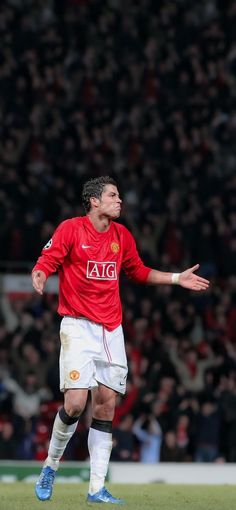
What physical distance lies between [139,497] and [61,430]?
3.97ft

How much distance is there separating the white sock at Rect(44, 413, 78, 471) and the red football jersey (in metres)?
0.83

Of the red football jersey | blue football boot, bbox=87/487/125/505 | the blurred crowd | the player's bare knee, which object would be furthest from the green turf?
the blurred crowd

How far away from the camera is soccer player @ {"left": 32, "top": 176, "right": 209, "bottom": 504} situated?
33.8 ft

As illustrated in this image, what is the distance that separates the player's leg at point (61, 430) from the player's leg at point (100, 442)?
17 centimetres

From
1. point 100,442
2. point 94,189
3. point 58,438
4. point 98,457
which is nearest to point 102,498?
point 98,457

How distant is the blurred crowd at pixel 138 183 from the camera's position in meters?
18.0

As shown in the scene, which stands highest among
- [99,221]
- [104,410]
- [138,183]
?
[138,183]

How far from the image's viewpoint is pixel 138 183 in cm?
2425

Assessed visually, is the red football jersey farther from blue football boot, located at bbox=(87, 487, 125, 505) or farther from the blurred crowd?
the blurred crowd

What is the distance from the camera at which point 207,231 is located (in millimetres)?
22688

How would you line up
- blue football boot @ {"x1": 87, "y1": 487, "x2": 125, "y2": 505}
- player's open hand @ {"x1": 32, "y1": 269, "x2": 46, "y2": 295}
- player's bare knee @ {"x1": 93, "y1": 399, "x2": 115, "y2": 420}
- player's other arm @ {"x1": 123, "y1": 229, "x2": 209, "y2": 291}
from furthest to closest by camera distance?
player's other arm @ {"x1": 123, "y1": 229, "x2": 209, "y2": 291} → player's bare knee @ {"x1": 93, "y1": 399, "x2": 115, "y2": 420} → blue football boot @ {"x1": 87, "y1": 487, "x2": 125, "y2": 505} → player's open hand @ {"x1": 32, "y1": 269, "x2": 46, "y2": 295}

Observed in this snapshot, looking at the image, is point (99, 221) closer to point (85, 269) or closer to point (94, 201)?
point (94, 201)

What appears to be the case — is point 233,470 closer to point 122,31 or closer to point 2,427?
point 2,427

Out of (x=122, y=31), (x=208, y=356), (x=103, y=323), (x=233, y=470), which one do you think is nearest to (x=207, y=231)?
(x=208, y=356)
